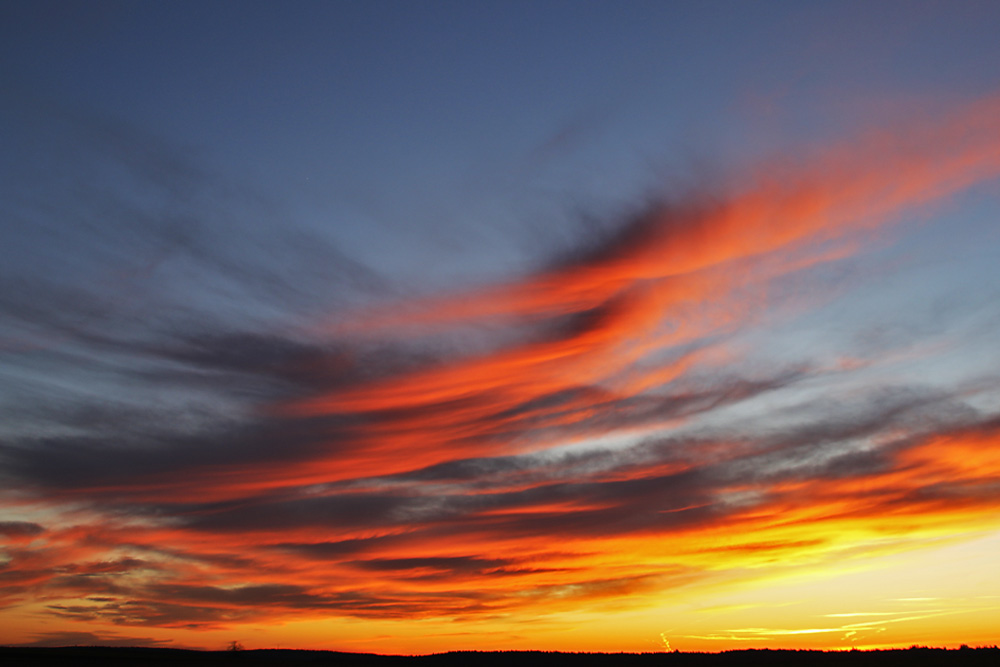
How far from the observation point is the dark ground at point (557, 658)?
331ft

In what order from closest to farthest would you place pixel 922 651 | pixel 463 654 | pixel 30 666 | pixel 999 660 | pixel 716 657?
→ pixel 30 666 → pixel 999 660 → pixel 922 651 → pixel 716 657 → pixel 463 654

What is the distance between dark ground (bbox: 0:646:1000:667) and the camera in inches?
3971

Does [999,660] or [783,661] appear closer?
[999,660]

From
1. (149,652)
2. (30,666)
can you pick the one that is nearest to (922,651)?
(30,666)

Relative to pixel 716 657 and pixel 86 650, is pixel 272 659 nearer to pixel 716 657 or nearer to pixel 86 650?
pixel 86 650

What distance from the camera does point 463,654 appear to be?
138m

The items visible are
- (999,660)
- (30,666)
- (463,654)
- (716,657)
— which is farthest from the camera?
(463,654)

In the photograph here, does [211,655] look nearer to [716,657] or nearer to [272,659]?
[272,659]

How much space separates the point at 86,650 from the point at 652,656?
343ft

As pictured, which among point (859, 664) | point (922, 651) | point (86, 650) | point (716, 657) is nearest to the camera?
point (859, 664)

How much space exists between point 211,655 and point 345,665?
3727 cm

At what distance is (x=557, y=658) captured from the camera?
132 metres

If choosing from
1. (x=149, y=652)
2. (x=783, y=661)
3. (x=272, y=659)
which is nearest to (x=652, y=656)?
(x=783, y=661)

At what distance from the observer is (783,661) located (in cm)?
11544
